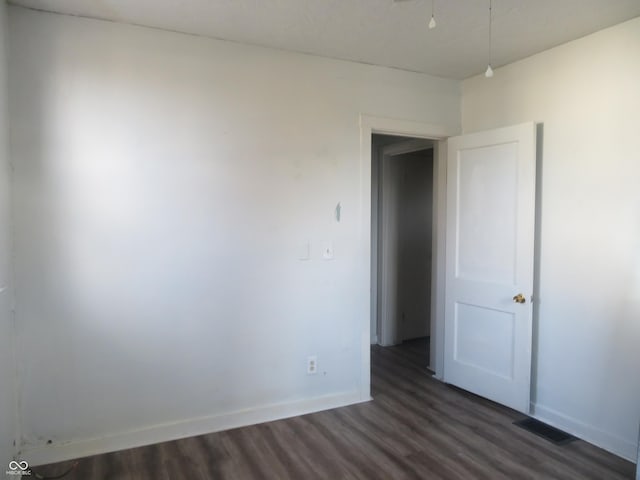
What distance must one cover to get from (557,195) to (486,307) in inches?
38.1

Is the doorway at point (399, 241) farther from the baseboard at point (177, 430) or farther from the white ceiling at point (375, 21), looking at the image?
the white ceiling at point (375, 21)

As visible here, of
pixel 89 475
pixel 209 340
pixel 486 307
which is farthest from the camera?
pixel 486 307

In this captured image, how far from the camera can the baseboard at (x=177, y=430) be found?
8.21ft

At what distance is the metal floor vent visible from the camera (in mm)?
2797

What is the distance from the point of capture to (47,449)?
2.50 meters

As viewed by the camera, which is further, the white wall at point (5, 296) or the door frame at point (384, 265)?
the door frame at point (384, 265)

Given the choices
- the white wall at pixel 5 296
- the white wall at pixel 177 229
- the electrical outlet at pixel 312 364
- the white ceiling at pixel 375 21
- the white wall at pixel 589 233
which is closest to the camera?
the white wall at pixel 5 296

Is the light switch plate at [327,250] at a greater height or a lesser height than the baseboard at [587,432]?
greater

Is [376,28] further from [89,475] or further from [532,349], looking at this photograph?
[89,475]

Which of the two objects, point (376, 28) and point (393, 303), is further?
point (393, 303)

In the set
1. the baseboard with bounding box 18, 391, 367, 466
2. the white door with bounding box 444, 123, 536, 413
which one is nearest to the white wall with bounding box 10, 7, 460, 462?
the baseboard with bounding box 18, 391, 367, 466

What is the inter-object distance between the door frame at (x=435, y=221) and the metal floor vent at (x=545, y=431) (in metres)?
0.89

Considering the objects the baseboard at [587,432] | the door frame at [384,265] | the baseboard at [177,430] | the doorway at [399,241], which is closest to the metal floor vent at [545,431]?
the baseboard at [587,432]

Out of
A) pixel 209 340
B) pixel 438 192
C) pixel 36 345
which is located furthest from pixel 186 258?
pixel 438 192
